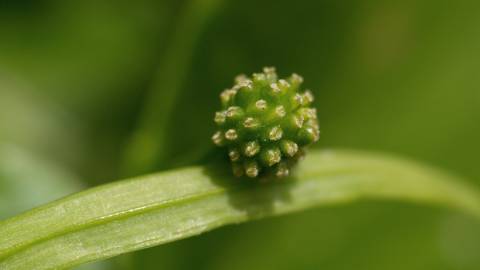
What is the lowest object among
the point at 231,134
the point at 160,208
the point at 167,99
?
the point at 160,208

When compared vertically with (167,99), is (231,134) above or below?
below

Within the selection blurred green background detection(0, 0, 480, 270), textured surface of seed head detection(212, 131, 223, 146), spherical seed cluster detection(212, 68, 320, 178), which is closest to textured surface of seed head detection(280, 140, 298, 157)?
spherical seed cluster detection(212, 68, 320, 178)

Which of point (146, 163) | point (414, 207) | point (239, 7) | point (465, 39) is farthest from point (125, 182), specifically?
point (465, 39)

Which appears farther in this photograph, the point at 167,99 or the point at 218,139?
the point at 167,99

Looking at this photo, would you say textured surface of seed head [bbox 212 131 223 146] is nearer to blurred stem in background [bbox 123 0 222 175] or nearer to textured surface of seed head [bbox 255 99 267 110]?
textured surface of seed head [bbox 255 99 267 110]

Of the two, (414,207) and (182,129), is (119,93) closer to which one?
(182,129)

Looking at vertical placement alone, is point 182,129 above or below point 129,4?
below

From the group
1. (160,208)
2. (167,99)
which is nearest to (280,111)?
(160,208)

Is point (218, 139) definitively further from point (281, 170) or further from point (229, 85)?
point (229, 85)
